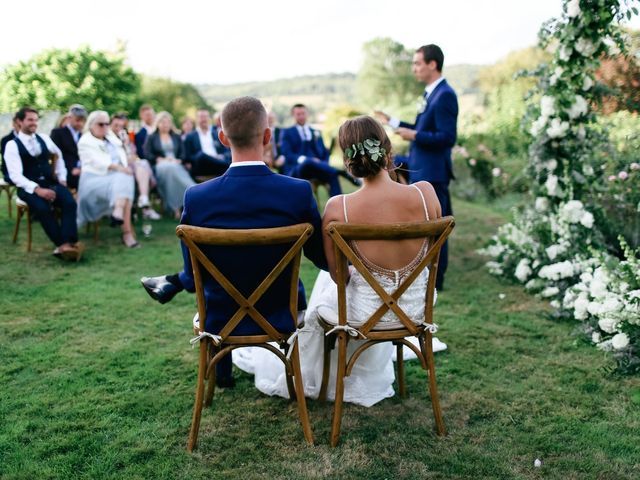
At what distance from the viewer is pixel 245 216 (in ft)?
9.21

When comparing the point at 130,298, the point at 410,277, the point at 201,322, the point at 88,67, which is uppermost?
the point at 88,67

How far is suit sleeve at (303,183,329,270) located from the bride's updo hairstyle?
0.89 ft

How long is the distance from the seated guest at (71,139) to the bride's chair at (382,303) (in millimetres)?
6273

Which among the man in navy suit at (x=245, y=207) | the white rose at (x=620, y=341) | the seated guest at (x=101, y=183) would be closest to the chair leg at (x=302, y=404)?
the man in navy suit at (x=245, y=207)

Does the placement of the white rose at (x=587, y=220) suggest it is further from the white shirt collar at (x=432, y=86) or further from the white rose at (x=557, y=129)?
the white shirt collar at (x=432, y=86)

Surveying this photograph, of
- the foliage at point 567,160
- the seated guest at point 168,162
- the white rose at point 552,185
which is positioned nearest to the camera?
the foliage at point 567,160

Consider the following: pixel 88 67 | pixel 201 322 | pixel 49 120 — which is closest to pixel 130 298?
pixel 201 322

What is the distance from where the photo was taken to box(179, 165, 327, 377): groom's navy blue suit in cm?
279

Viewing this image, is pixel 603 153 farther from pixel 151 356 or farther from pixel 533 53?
pixel 533 53

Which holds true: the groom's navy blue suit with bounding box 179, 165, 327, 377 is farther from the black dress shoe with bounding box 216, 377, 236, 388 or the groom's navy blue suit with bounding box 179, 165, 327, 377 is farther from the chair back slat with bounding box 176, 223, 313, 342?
the black dress shoe with bounding box 216, 377, 236, 388

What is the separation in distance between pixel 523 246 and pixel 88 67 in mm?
17058

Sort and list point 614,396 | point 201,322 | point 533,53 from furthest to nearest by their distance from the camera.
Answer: point 533,53
point 614,396
point 201,322

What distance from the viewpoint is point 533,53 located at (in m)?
31.7

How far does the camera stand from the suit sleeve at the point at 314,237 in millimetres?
2893
